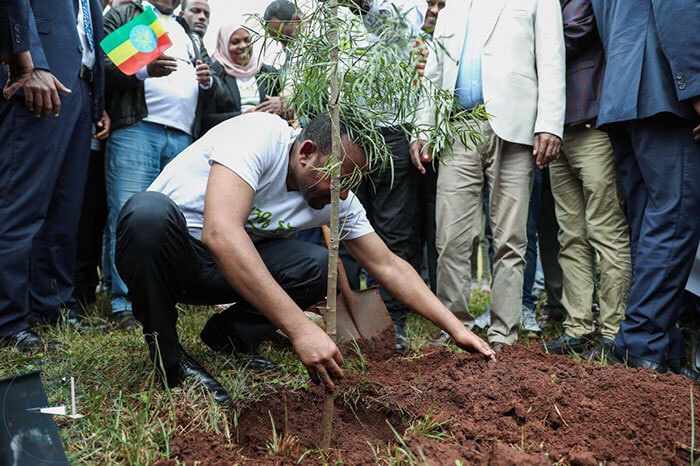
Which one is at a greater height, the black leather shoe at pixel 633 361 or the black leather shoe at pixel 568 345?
the black leather shoe at pixel 633 361

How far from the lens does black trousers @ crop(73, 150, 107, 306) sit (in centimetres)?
398

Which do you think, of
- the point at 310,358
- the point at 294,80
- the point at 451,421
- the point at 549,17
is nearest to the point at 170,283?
the point at 310,358

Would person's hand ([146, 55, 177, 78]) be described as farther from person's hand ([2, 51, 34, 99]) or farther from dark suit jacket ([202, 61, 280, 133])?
person's hand ([2, 51, 34, 99])

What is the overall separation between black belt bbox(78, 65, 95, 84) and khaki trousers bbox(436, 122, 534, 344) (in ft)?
6.61

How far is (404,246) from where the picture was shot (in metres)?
3.81

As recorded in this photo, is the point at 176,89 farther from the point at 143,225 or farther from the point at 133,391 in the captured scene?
the point at 133,391

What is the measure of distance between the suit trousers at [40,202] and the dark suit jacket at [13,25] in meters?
0.30

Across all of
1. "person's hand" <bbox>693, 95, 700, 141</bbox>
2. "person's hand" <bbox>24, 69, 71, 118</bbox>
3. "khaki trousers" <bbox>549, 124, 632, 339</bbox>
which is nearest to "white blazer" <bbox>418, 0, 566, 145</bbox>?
"khaki trousers" <bbox>549, 124, 632, 339</bbox>

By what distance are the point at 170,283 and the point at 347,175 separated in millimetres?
804

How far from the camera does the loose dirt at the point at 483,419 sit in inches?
70.6

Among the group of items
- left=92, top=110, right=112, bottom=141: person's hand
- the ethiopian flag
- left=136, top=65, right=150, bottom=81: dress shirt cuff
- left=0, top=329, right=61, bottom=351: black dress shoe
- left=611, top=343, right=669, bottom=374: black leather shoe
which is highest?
the ethiopian flag

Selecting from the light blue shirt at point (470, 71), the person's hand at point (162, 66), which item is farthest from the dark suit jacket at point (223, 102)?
the light blue shirt at point (470, 71)

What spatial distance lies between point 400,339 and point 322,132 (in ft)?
5.15

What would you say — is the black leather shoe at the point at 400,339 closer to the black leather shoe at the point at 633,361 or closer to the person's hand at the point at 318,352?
the black leather shoe at the point at 633,361
